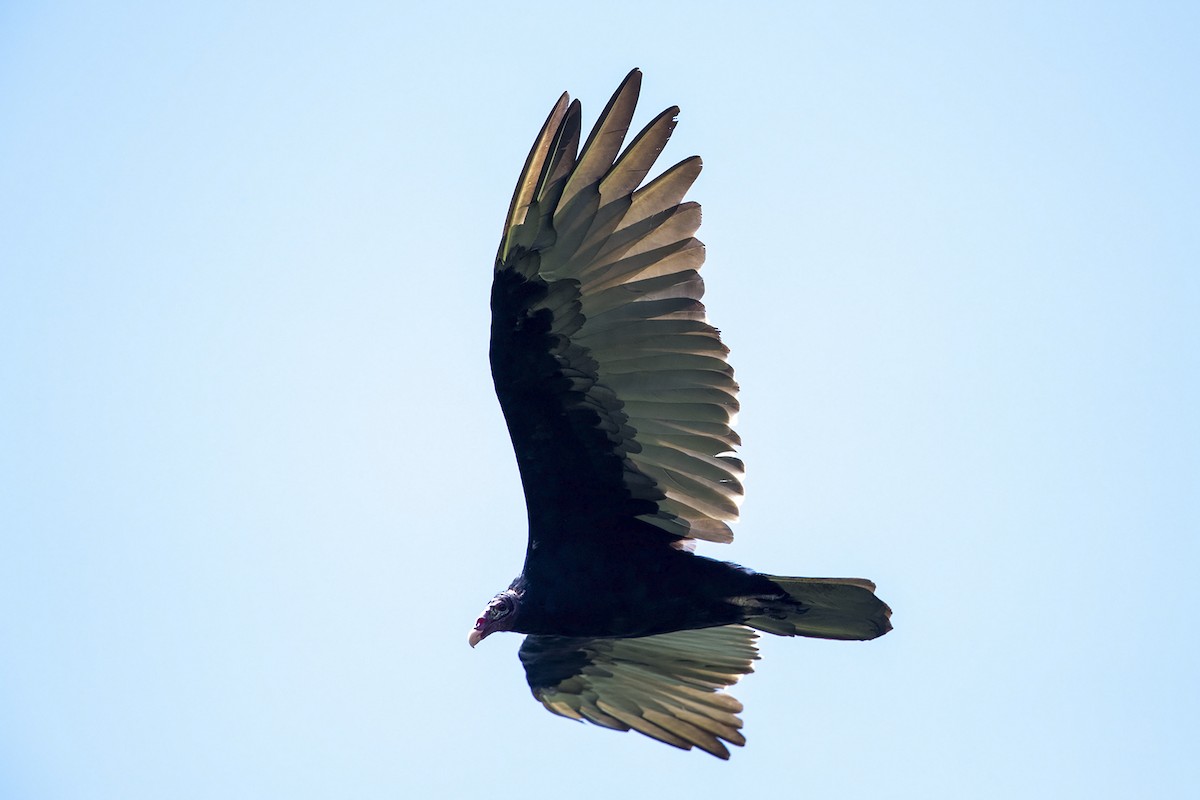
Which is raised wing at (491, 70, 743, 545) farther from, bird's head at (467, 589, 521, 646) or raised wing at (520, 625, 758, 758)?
raised wing at (520, 625, 758, 758)

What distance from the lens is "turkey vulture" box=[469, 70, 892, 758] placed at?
5512mm

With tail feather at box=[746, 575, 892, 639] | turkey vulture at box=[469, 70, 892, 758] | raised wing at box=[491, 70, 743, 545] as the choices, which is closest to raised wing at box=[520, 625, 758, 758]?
turkey vulture at box=[469, 70, 892, 758]

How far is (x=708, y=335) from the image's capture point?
569cm

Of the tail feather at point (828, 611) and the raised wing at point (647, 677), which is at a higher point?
the tail feather at point (828, 611)

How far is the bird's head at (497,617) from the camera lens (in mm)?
6016

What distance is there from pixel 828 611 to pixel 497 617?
1.54 metres

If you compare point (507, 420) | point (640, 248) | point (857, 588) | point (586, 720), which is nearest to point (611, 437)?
point (507, 420)

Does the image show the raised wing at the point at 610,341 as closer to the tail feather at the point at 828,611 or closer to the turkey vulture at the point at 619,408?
the turkey vulture at the point at 619,408

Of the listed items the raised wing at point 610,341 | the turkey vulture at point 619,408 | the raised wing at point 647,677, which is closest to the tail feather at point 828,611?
the turkey vulture at point 619,408

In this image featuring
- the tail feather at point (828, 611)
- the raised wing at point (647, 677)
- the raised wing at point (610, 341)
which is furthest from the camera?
the raised wing at point (647, 677)

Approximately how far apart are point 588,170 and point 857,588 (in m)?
2.23

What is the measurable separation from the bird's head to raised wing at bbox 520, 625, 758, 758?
2.45 feet

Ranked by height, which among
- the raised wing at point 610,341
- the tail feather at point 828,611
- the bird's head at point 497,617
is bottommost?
the bird's head at point 497,617

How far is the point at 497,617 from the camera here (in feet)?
19.8
